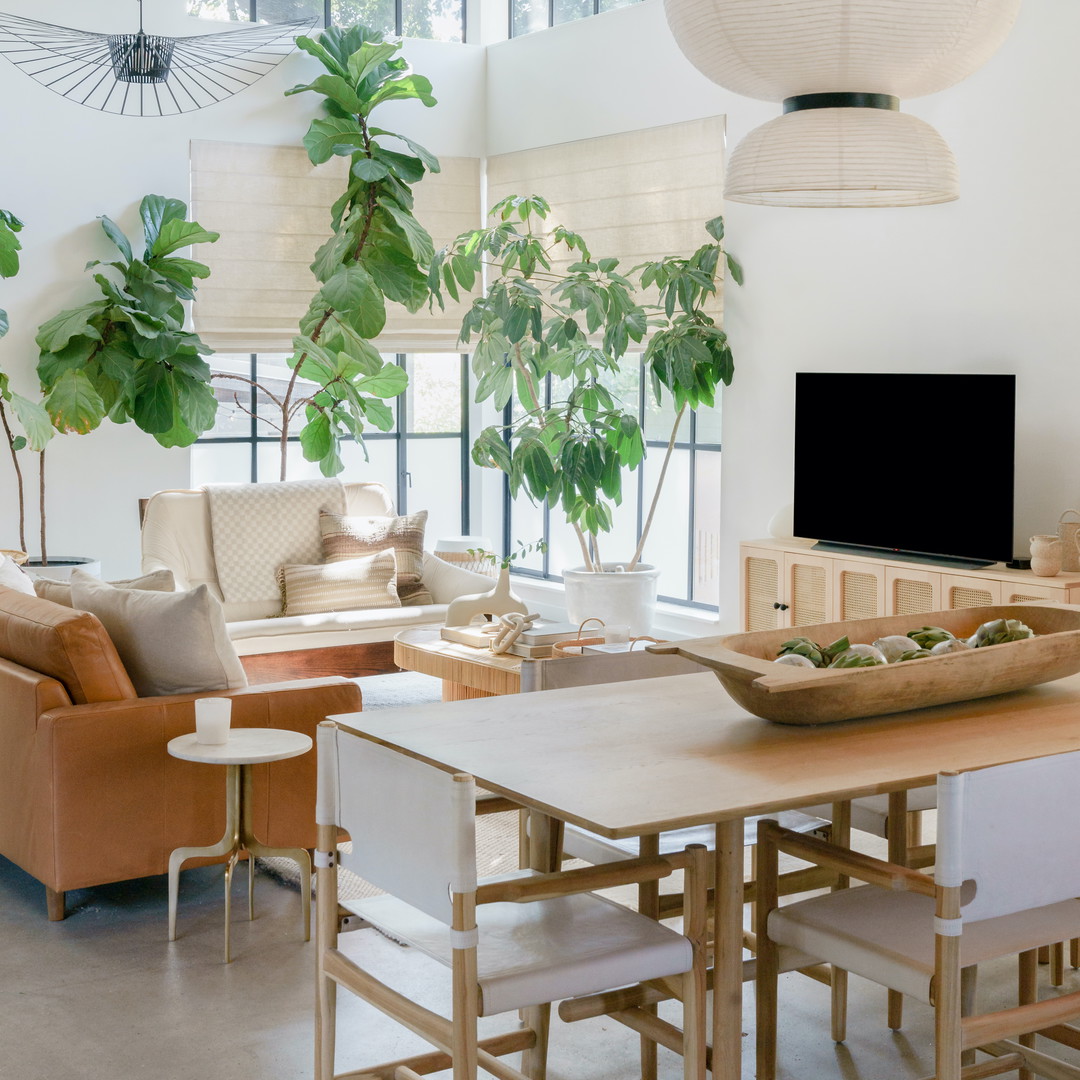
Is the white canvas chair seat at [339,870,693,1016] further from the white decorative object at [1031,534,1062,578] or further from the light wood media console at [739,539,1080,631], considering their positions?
the white decorative object at [1031,534,1062,578]

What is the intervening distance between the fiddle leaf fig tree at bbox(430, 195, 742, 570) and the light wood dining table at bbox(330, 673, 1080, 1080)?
4.27 metres

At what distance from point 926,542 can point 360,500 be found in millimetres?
2902

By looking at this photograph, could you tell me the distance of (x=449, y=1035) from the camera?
6.92ft

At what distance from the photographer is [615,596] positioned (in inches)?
291

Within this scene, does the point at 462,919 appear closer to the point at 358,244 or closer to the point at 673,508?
the point at 673,508

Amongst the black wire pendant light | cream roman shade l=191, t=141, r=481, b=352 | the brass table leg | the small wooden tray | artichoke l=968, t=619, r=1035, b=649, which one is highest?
the black wire pendant light

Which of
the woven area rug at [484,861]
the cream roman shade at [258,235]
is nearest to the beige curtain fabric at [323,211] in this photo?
the cream roman shade at [258,235]

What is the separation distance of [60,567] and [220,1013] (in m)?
4.46

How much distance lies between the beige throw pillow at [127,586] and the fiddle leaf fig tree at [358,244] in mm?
3690

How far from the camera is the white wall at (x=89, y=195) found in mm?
7551

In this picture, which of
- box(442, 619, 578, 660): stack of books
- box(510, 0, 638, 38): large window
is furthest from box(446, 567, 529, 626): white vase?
box(510, 0, 638, 38): large window

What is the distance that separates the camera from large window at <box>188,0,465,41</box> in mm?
8328

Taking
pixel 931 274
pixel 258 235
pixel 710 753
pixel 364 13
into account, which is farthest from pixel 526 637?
pixel 364 13

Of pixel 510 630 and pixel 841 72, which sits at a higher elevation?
pixel 841 72
